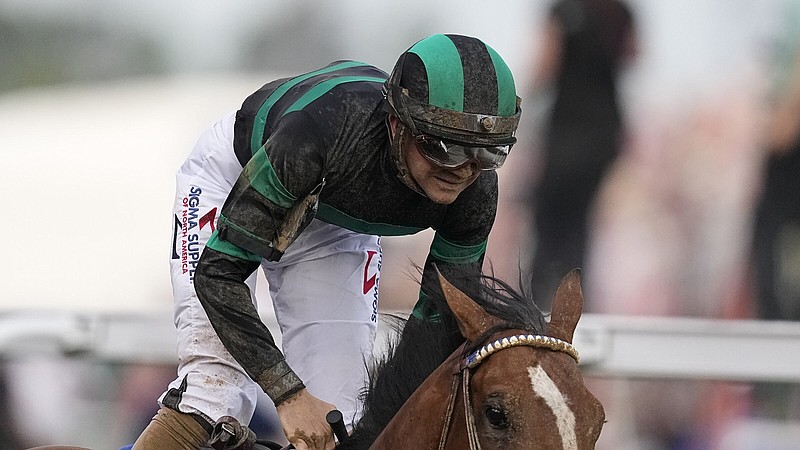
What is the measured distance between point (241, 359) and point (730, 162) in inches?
167

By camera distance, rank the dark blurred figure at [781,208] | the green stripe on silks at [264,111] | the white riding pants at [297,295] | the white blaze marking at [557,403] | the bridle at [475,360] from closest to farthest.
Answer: the white blaze marking at [557,403], the bridle at [475,360], the white riding pants at [297,295], the green stripe on silks at [264,111], the dark blurred figure at [781,208]

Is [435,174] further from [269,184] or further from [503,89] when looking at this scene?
[269,184]

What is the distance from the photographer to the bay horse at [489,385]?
94.7 inches

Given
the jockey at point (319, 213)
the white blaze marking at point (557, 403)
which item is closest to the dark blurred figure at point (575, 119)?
the jockey at point (319, 213)

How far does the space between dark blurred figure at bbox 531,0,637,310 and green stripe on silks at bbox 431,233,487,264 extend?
10.1 feet

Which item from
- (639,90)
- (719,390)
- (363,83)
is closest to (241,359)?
(363,83)

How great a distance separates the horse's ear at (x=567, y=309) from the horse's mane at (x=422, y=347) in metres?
0.05

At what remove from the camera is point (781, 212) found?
6504 millimetres

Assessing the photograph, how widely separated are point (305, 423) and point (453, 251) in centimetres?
78

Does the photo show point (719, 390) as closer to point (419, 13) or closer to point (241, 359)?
point (419, 13)

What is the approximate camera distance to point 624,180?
6.55 metres

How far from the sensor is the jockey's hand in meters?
2.84

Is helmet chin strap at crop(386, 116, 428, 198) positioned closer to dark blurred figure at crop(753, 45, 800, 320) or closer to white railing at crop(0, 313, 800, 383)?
white railing at crop(0, 313, 800, 383)

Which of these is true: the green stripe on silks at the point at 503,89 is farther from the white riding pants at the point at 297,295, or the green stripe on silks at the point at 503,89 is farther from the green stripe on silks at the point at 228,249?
the white riding pants at the point at 297,295
